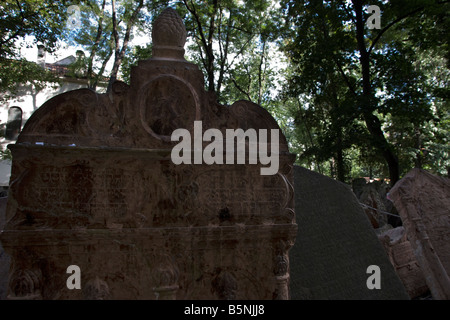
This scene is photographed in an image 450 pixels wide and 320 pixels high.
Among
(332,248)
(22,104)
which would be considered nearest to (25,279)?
(332,248)

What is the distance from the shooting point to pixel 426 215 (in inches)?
178

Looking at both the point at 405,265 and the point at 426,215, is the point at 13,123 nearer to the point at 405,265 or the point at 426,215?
the point at 405,265

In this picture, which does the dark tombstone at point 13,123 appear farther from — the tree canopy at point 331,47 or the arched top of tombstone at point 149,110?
the arched top of tombstone at point 149,110

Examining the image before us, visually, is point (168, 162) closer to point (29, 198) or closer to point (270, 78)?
point (29, 198)

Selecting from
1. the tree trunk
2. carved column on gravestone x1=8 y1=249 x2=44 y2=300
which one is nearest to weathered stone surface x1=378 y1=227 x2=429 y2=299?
the tree trunk

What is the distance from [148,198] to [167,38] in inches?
68.2

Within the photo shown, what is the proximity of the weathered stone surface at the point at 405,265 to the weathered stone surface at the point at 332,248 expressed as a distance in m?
0.62

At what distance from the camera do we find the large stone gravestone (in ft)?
9.81

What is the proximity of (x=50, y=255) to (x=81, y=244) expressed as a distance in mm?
283
